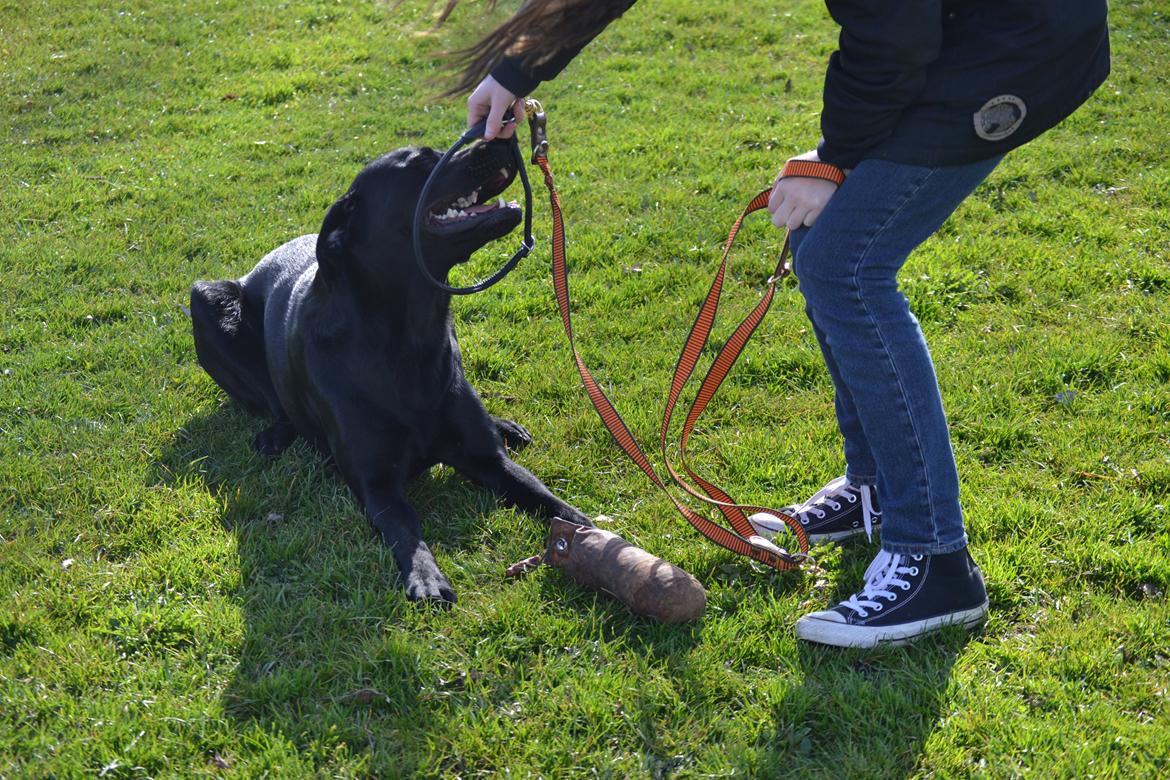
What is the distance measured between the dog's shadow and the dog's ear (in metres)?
0.90

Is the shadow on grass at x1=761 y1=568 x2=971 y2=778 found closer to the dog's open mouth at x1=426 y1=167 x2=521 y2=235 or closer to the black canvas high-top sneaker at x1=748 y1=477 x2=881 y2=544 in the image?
the black canvas high-top sneaker at x1=748 y1=477 x2=881 y2=544

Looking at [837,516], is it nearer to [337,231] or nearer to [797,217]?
[797,217]

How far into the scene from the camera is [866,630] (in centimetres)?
294

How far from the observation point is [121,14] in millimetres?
11000

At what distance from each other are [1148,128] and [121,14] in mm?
9807

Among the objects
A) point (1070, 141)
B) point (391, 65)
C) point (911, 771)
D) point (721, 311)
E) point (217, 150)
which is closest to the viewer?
point (911, 771)

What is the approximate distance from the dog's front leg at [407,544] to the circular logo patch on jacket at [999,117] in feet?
6.64

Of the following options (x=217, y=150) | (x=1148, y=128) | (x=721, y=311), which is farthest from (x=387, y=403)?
(x=1148, y=128)

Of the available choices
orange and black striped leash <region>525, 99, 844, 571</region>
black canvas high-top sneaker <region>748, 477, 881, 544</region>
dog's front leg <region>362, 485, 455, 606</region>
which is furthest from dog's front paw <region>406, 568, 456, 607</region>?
black canvas high-top sneaker <region>748, 477, 881, 544</region>

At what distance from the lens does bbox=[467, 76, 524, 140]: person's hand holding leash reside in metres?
2.91

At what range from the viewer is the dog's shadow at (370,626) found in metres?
2.79

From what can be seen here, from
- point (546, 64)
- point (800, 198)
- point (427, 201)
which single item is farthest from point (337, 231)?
point (800, 198)

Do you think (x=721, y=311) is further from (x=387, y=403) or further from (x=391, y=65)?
(x=391, y=65)

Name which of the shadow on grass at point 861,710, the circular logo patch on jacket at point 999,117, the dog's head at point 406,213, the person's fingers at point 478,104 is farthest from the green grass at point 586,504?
the circular logo patch on jacket at point 999,117
